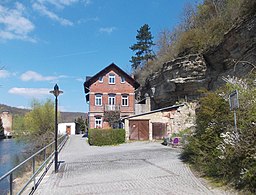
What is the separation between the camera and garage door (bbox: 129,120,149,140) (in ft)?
91.5

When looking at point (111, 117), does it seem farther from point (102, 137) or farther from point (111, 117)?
point (102, 137)

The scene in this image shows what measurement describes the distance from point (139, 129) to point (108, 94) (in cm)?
1178

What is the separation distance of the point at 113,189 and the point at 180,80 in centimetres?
2397

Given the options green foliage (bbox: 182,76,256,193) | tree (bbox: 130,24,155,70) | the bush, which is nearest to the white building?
tree (bbox: 130,24,155,70)

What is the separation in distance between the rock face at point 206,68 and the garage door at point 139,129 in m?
6.47

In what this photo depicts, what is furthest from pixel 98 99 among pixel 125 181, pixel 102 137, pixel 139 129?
pixel 125 181

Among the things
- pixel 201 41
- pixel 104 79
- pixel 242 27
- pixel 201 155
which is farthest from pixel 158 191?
pixel 104 79

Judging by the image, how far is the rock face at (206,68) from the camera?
744 inches

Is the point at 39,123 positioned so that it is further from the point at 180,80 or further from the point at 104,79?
the point at 180,80

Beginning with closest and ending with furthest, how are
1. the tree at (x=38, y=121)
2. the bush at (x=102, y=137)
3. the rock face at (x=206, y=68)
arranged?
1. the rock face at (x=206, y=68)
2. the bush at (x=102, y=137)
3. the tree at (x=38, y=121)

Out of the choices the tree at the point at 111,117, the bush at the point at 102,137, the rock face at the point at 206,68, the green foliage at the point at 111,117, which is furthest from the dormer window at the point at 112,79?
the bush at the point at 102,137

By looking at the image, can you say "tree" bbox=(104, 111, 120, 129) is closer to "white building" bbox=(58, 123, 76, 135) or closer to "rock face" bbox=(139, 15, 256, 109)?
"rock face" bbox=(139, 15, 256, 109)

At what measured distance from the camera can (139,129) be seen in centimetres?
2809

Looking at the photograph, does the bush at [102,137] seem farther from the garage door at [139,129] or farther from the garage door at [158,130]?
the garage door at [158,130]
